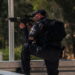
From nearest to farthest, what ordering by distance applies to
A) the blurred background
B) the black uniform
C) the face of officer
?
the black uniform < the face of officer < the blurred background

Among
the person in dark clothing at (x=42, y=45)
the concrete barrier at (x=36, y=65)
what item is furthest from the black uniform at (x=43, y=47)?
the concrete barrier at (x=36, y=65)

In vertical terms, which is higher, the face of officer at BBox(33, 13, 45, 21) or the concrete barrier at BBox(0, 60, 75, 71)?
the face of officer at BBox(33, 13, 45, 21)

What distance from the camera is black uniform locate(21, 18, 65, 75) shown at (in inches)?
229

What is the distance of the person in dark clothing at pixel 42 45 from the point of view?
582 cm

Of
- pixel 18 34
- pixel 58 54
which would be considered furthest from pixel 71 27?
pixel 58 54

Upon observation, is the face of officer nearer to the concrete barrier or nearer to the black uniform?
the black uniform

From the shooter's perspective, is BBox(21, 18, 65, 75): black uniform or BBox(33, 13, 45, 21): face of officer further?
BBox(33, 13, 45, 21): face of officer

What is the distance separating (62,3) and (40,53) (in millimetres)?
2704

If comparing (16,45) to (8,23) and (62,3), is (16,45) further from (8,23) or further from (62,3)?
(62,3)

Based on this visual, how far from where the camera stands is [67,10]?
8.35 metres

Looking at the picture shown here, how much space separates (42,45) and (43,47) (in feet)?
0.13

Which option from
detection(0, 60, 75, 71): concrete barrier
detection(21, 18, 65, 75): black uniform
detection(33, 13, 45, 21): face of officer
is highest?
detection(33, 13, 45, 21): face of officer

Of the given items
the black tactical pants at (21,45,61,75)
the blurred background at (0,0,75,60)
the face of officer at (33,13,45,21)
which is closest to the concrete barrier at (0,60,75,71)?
the blurred background at (0,0,75,60)

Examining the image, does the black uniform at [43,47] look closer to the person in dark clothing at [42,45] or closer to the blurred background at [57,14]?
the person in dark clothing at [42,45]
